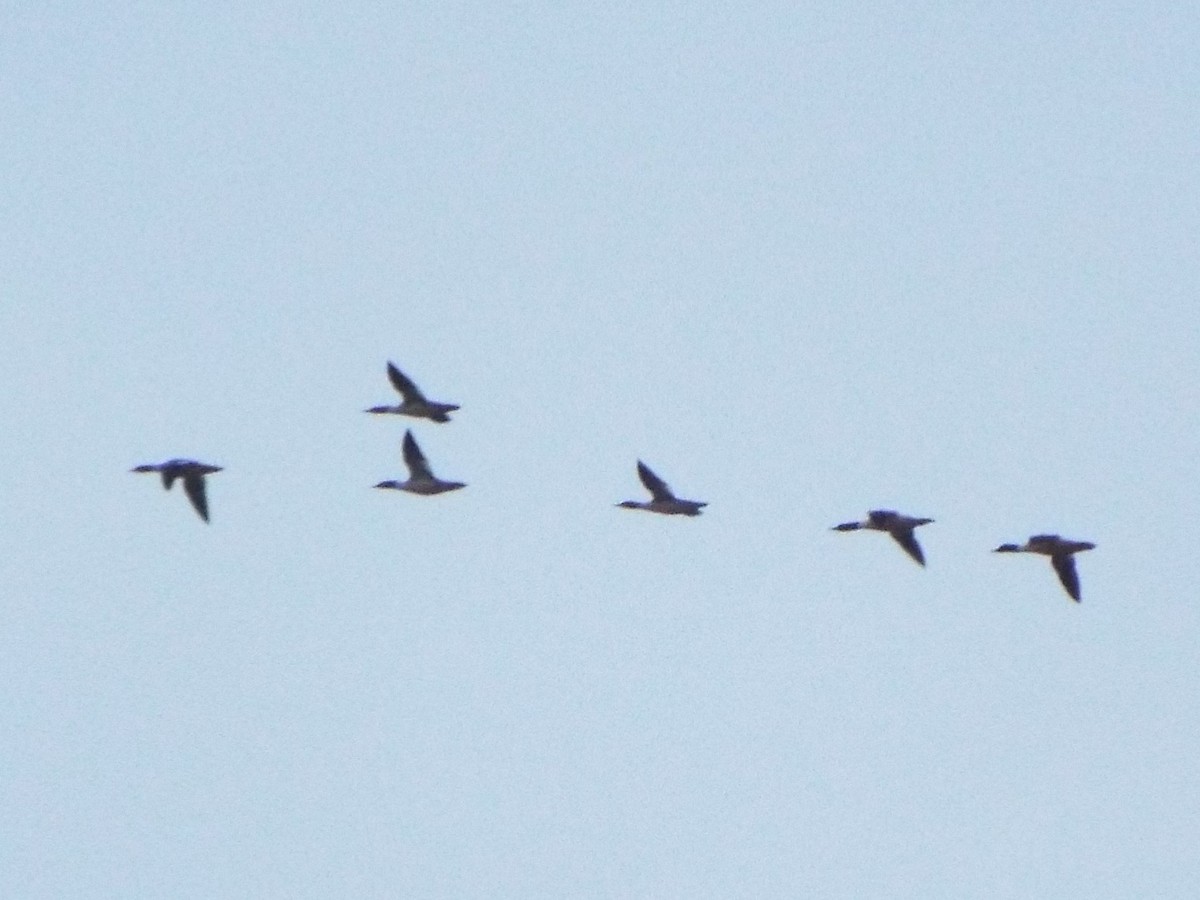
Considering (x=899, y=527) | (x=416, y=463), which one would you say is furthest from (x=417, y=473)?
(x=899, y=527)

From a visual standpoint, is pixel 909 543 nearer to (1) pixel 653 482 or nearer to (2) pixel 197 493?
(1) pixel 653 482

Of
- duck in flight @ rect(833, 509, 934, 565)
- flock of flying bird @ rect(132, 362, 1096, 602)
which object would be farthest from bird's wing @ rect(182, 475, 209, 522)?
duck in flight @ rect(833, 509, 934, 565)

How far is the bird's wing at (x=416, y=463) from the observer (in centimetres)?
6531

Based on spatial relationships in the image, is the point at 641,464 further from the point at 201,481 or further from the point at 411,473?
the point at 201,481

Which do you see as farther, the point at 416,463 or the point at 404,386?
the point at 416,463

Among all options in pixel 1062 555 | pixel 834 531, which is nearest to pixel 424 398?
pixel 834 531

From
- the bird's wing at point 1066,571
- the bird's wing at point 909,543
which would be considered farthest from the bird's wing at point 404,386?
the bird's wing at point 1066,571

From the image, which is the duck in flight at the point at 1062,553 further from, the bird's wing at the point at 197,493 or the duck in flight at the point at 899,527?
the bird's wing at the point at 197,493

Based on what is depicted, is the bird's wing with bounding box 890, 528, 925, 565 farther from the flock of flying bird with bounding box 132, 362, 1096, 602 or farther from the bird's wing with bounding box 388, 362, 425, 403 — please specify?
the bird's wing with bounding box 388, 362, 425, 403

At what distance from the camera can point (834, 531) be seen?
66.4m

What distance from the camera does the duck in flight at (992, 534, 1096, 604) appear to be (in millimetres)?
64250

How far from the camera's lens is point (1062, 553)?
64.7 m

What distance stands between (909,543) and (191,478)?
1488cm

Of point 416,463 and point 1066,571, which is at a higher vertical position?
point 416,463
